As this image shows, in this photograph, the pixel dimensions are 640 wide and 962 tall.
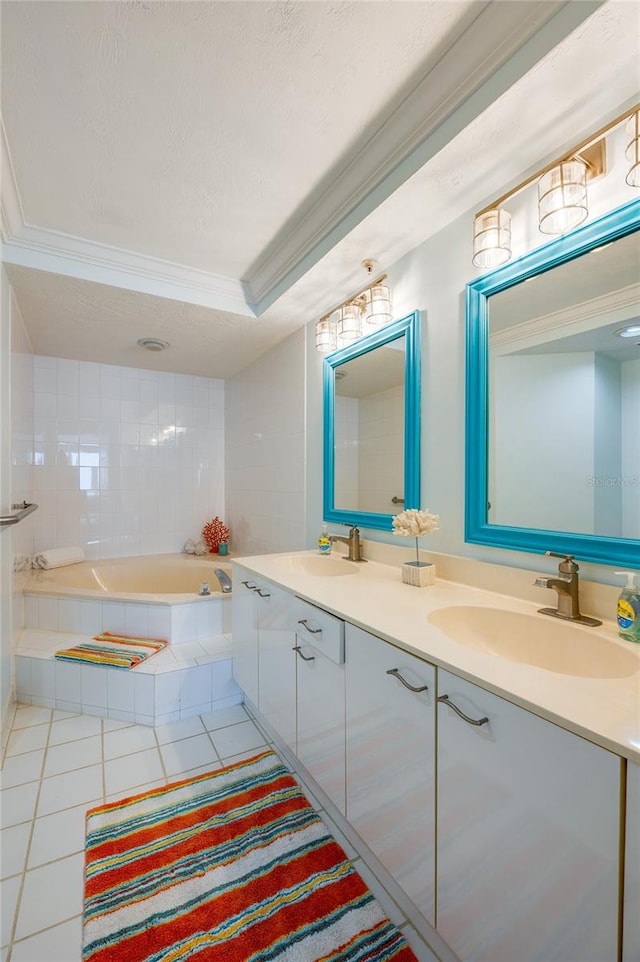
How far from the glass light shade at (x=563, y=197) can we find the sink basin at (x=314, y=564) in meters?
1.42

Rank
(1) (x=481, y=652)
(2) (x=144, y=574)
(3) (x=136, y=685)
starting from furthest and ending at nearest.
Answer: (2) (x=144, y=574)
(3) (x=136, y=685)
(1) (x=481, y=652)

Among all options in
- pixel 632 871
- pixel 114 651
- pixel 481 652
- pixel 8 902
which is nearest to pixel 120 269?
pixel 114 651

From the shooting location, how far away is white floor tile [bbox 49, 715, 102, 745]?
1914 mm

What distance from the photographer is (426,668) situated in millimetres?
910

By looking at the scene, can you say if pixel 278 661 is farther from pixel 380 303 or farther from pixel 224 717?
pixel 380 303

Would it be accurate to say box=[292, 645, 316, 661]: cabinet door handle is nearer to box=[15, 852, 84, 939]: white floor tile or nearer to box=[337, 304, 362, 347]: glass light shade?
box=[15, 852, 84, 939]: white floor tile

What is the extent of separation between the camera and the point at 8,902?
1.17m

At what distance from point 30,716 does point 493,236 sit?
290 centimetres

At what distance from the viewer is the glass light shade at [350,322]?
1.95m

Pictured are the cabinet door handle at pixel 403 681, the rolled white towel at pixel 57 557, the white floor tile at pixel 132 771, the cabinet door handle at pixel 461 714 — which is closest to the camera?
the cabinet door handle at pixel 461 714

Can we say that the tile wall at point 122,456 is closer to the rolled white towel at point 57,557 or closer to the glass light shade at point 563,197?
the rolled white towel at point 57,557

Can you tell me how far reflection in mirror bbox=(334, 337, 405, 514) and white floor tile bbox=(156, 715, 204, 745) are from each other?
4.24 ft

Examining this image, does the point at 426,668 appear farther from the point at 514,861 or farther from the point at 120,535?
the point at 120,535

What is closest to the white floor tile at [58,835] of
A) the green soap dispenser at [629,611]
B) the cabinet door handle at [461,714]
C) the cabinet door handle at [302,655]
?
the cabinet door handle at [302,655]
